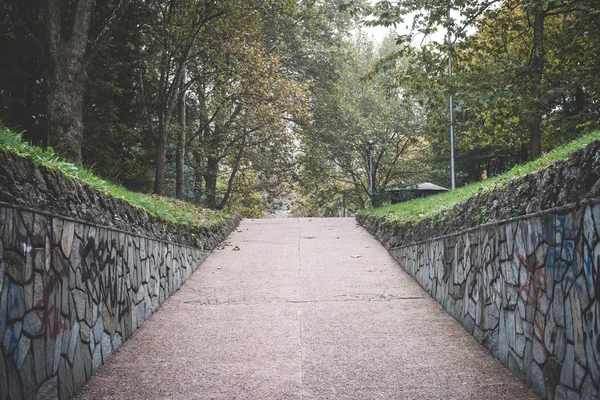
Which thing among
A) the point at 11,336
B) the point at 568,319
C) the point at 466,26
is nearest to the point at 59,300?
the point at 11,336

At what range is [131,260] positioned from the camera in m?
5.95

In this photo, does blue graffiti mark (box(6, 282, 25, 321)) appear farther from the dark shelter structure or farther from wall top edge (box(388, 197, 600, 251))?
the dark shelter structure

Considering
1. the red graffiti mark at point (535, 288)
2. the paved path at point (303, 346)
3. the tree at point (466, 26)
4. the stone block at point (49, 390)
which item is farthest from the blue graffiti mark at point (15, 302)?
the tree at point (466, 26)

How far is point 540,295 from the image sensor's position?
4.00m

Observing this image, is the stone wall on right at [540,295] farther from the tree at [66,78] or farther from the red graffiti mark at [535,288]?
the tree at [66,78]

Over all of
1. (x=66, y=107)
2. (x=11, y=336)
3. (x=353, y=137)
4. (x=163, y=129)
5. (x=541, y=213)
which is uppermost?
(x=353, y=137)

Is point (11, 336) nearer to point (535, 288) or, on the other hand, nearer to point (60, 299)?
point (60, 299)

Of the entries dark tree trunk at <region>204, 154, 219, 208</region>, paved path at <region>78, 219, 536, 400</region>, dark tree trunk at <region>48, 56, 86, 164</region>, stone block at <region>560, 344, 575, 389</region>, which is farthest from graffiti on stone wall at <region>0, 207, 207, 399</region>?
dark tree trunk at <region>204, 154, 219, 208</region>

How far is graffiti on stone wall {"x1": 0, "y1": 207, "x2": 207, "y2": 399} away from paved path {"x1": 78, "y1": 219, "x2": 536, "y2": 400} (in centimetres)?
33

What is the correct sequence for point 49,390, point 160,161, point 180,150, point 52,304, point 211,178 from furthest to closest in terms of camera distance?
1. point 211,178
2. point 180,150
3. point 160,161
4. point 52,304
5. point 49,390

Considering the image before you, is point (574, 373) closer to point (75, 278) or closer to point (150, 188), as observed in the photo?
point (75, 278)

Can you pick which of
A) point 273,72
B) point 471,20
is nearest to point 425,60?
point 471,20

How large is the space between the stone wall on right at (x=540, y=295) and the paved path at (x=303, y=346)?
0.28 metres

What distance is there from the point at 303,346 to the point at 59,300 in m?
2.70
